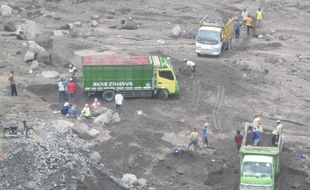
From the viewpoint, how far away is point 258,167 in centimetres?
3166

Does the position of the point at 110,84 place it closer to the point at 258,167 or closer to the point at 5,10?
the point at 258,167

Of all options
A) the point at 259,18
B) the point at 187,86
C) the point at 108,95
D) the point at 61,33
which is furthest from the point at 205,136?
the point at 259,18

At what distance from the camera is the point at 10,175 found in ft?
96.9

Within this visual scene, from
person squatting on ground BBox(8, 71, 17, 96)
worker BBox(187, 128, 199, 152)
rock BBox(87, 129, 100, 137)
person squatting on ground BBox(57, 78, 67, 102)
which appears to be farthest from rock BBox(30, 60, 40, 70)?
worker BBox(187, 128, 199, 152)

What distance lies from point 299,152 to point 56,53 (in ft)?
67.6

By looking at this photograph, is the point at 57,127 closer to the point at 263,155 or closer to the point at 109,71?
the point at 109,71

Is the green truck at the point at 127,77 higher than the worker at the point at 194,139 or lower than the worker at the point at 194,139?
higher

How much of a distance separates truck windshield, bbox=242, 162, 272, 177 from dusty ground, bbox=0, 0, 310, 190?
6.50ft

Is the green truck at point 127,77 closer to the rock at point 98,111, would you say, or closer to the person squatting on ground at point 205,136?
the rock at point 98,111

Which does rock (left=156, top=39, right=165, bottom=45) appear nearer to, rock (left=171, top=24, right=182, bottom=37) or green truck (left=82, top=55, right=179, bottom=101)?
rock (left=171, top=24, right=182, bottom=37)

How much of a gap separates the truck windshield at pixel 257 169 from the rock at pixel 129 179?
197 inches

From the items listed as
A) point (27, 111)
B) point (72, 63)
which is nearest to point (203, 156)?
point (27, 111)

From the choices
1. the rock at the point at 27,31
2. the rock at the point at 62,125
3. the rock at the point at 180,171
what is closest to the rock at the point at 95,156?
the rock at the point at 62,125

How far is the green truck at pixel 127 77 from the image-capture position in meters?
43.2
